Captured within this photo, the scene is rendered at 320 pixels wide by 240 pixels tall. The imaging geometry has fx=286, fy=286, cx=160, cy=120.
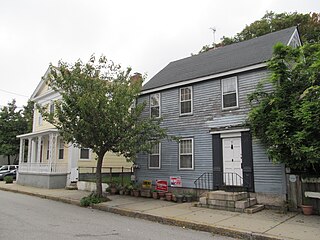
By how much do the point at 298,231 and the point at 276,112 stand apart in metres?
3.89

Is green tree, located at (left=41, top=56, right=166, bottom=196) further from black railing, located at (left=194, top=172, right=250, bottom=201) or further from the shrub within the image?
black railing, located at (left=194, top=172, right=250, bottom=201)

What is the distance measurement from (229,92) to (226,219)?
585 cm

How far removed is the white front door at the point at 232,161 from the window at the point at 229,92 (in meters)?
1.52

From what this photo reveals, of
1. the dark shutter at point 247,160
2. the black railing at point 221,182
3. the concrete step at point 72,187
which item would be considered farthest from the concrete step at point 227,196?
the concrete step at point 72,187

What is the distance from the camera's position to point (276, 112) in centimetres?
951

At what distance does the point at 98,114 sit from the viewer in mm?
11492

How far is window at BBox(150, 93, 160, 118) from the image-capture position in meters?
15.2

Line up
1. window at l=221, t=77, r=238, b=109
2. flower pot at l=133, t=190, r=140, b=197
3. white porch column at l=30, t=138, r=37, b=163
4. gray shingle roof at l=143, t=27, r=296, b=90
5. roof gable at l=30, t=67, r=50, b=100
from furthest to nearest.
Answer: roof gable at l=30, t=67, r=50, b=100
white porch column at l=30, t=138, r=37, b=163
flower pot at l=133, t=190, r=140, b=197
gray shingle roof at l=143, t=27, r=296, b=90
window at l=221, t=77, r=238, b=109

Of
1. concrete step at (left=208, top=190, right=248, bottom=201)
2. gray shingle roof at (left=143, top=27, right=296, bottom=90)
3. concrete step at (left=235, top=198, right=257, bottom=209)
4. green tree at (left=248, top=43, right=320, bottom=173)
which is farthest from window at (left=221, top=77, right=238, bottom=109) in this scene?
concrete step at (left=235, top=198, right=257, bottom=209)

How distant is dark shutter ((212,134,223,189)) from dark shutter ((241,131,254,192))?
104 centimetres

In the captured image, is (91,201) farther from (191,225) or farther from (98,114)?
(191,225)

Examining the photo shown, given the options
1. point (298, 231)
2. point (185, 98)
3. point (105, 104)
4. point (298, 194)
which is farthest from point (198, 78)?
point (298, 231)

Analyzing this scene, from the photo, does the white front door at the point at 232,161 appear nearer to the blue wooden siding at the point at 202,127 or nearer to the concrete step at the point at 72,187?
the blue wooden siding at the point at 202,127

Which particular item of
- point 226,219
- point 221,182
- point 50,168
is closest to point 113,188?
point 221,182
